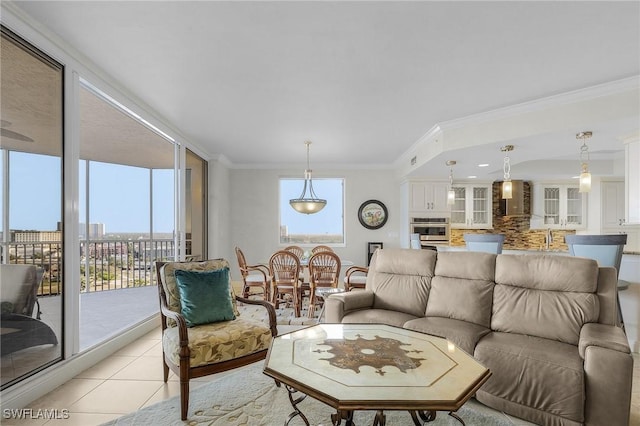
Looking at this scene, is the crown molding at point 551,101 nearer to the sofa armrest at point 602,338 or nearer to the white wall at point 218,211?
the sofa armrest at point 602,338

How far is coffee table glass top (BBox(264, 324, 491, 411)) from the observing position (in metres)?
Result: 1.38

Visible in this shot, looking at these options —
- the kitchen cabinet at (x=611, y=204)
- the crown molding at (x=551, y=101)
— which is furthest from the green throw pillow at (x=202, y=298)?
the kitchen cabinet at (x=611, y=204)

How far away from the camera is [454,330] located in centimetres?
245

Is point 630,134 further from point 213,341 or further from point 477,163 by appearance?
point 213,341

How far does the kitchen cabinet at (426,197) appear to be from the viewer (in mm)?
6363

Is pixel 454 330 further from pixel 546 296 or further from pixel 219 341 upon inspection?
pixel 219 341

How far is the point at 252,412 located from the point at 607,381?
7.17 ft

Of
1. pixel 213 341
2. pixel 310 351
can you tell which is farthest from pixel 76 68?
pixel 310 351

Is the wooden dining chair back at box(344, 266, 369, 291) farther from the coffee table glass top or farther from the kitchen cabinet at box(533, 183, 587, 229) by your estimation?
the kitchen cabinet at box(533, 183, 587, 229)

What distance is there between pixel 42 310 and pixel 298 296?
9.18ft

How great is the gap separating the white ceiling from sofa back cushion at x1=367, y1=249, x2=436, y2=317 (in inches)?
66.4

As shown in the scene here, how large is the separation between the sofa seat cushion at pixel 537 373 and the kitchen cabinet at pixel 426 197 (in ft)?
13.7

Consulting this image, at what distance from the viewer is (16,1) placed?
1.98 m

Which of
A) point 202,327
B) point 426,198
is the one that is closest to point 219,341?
point 202,327
